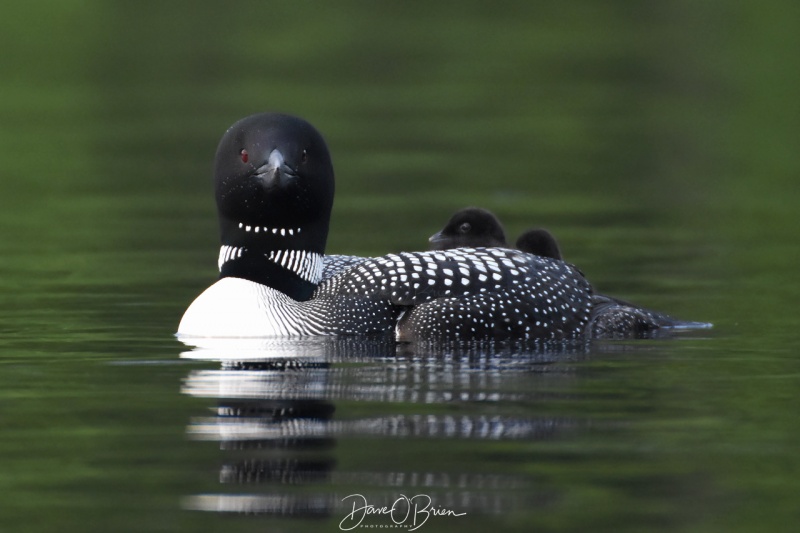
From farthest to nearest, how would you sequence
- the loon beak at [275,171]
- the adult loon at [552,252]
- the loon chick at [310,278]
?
the adult loon at [552,252] < the loon chick at [310,278] < the loon beak at [275,171]

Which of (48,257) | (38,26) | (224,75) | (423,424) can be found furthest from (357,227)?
(38,26)

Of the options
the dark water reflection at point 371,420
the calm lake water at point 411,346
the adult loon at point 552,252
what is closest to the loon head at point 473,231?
the adult loon at point 552,252

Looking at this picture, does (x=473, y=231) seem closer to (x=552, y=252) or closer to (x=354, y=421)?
(x=552, y=252)

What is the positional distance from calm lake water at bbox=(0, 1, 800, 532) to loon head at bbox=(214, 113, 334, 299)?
0.47 metres

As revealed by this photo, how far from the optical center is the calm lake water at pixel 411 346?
5082 mm

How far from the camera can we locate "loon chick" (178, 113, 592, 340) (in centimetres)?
756

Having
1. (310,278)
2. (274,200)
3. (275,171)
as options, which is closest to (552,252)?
(310,278)

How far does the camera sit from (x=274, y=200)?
7.67 m

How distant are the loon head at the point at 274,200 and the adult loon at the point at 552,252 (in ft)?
4.31

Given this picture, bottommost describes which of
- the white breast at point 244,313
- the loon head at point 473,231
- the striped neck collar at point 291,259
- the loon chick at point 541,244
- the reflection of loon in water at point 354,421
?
the reflection of loon in water at point 354,421

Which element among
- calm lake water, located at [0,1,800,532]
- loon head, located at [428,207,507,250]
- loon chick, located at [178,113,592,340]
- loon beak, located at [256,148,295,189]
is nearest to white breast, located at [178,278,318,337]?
loon chick, located at [178,113,592,340]

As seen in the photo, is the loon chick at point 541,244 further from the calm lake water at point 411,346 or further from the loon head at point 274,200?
the loon head at point 274,200

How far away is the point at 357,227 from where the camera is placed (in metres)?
11.5

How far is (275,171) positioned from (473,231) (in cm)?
188
